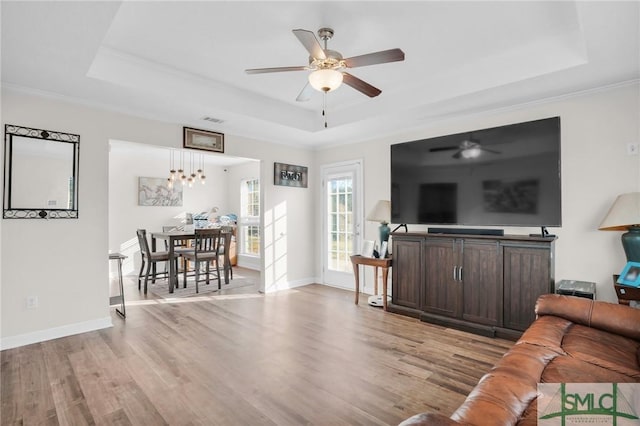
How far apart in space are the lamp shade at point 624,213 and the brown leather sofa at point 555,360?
97cm

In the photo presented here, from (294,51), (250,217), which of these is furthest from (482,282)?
(250,217)

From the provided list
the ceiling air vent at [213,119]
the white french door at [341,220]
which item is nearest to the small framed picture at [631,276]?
the white french door at [341,220]

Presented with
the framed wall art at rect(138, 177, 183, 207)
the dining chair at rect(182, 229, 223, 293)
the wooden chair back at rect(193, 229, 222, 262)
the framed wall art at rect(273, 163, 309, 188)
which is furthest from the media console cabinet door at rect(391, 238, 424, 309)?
the framed wall art at rect(138, 177, 183, 207)

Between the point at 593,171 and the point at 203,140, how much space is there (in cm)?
454

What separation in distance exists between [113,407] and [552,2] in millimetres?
4075

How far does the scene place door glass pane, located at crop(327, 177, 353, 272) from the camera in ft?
17.9

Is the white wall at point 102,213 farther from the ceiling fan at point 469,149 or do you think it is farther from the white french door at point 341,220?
the white french door at point 341,220

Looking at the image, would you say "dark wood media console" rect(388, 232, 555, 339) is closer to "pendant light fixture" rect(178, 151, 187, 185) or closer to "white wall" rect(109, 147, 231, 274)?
"pendant light fixture" rect(178, 151, 187, 185)

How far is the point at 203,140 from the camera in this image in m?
4.46

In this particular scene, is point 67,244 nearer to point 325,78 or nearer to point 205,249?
point 205,249

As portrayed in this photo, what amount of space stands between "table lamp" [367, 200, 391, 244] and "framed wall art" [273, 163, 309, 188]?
5.44ft

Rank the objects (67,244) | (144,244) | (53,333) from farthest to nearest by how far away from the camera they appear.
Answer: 1. (144,244)
2. (67,244)
3. (53,333)

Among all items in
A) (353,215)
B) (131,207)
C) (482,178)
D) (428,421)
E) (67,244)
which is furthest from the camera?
(131,207)

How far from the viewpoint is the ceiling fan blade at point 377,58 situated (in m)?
2.20
